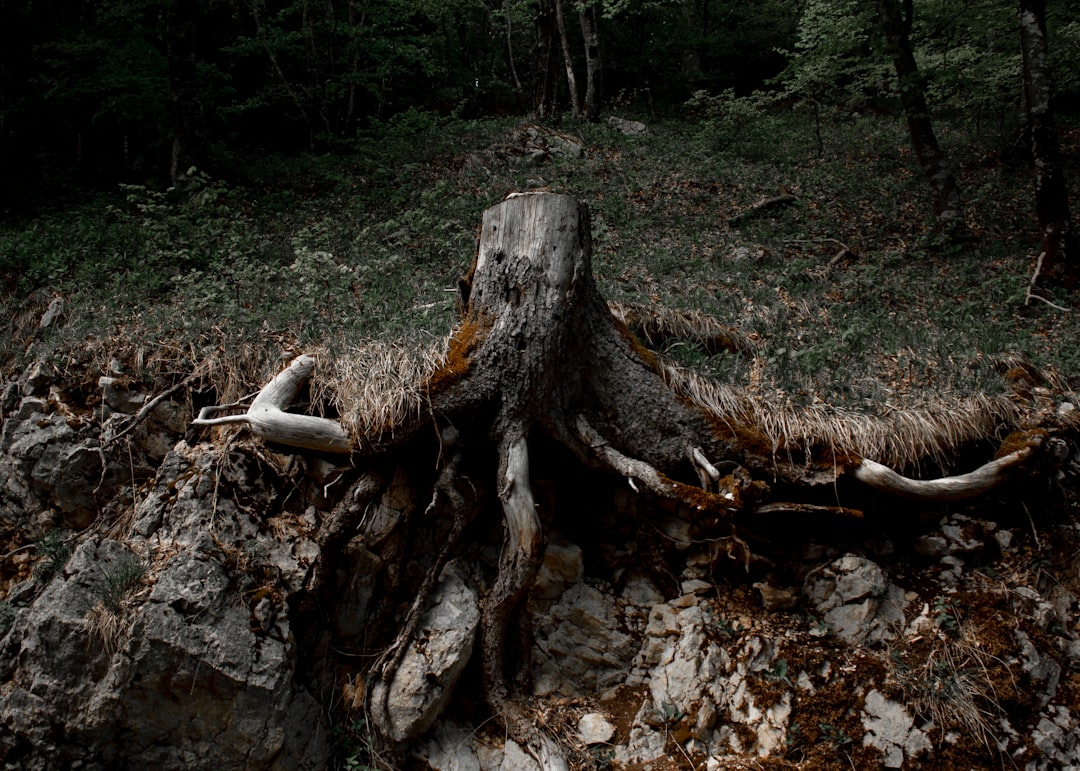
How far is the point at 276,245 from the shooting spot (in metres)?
7.81

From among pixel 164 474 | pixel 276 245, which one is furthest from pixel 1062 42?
pixel 164 474

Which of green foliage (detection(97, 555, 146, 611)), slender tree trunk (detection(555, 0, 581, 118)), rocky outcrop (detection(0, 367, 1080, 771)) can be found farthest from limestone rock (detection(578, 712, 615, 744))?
slender tree trunk (detection(555, 0, 581, 118))

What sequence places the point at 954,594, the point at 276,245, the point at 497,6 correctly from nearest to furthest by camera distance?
the point at 954,594, the point at 276,245, the point at 497,6

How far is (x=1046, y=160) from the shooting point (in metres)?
7.29

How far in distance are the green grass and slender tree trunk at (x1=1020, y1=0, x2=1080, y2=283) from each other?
1.67 feet

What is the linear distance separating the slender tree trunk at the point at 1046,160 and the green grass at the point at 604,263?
1.67ft

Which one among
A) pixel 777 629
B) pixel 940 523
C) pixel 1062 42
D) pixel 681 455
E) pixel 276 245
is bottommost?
pixel 777 629

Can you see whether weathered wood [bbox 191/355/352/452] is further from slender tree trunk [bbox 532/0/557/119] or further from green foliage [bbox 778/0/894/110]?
slender tree trunk [bbox 532/0/557/119]

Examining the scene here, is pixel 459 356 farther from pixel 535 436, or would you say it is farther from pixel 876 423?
pixel 876 423

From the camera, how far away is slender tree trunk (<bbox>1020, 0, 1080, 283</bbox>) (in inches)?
285

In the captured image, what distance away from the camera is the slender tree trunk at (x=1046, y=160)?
285 inches

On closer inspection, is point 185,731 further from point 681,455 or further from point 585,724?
point 681,455

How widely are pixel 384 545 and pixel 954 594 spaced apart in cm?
352

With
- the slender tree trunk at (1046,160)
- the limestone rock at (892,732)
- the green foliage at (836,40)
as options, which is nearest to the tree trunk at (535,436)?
the limestone rock at (892,732)
